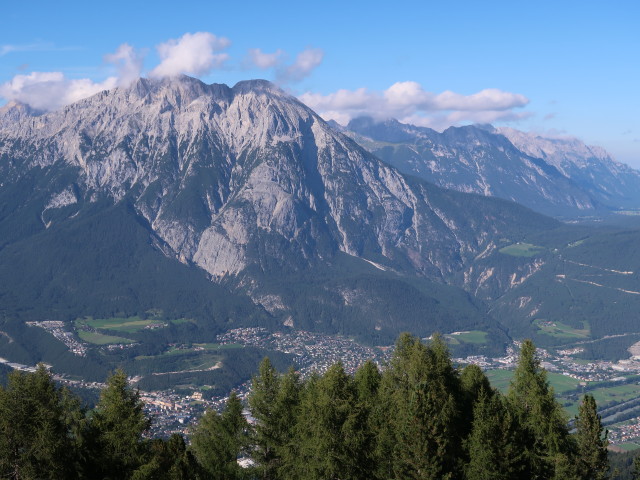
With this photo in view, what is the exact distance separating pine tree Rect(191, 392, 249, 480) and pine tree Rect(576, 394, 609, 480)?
23228 mm

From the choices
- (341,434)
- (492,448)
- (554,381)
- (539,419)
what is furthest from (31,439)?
(554,381)

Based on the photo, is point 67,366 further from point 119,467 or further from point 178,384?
point 119,467

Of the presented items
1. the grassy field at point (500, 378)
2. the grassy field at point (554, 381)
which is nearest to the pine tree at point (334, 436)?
the grassy field at point (500, 378)

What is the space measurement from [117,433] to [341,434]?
44.6ft

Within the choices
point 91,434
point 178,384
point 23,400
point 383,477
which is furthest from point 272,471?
point 178,384

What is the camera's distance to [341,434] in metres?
45.1

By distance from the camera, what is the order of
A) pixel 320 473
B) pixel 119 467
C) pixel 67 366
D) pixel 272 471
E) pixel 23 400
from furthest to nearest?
pixel 67 366 → pixel 272 471 → pixel 320 473 → pixel 119 467 → pixel 23 400

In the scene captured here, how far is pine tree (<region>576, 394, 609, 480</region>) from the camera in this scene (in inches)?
1837

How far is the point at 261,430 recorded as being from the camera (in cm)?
5200

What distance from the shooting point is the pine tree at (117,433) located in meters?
42.9

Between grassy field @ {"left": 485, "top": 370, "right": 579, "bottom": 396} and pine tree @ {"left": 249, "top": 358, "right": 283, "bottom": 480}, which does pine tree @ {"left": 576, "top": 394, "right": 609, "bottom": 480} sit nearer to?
pine tree @ {"left": 249, "top": 358, "right": 283, "bottom": 480}

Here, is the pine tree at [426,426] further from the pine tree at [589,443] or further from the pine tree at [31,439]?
the pine tree at [31,439]

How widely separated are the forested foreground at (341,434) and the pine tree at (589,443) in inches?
2.6

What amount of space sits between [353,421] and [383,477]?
13.6 ft
